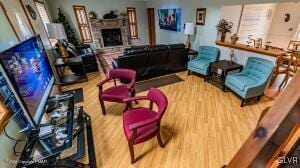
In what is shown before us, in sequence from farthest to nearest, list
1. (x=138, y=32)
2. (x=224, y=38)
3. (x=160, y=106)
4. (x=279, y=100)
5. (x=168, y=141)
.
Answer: (x=138, y=32), (x=224, y=38), (x=168, y=141), (x=160, y=106), (x=279, y=100)

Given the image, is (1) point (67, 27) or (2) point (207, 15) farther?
(1) point (67, 27)

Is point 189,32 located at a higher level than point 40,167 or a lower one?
higher

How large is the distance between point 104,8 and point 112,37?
4.31ft

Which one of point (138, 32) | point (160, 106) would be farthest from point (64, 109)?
point (138, 32)

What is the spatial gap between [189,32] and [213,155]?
3.76m

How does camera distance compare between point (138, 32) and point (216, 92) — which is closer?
point (216, 92)

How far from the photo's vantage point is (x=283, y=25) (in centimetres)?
542

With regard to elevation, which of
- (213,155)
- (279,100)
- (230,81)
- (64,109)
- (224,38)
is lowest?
(213,155)

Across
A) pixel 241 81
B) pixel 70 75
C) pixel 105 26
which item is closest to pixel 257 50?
pixel 241 81

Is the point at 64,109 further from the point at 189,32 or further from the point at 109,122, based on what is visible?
the point at 189,32

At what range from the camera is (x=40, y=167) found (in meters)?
1.35

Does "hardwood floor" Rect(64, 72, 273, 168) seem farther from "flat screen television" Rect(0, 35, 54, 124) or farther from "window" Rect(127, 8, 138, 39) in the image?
"window" Rect(127, 8, 138, 39)

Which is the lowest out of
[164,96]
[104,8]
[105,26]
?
[164,96]

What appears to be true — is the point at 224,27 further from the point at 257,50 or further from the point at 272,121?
the point at 272,121
